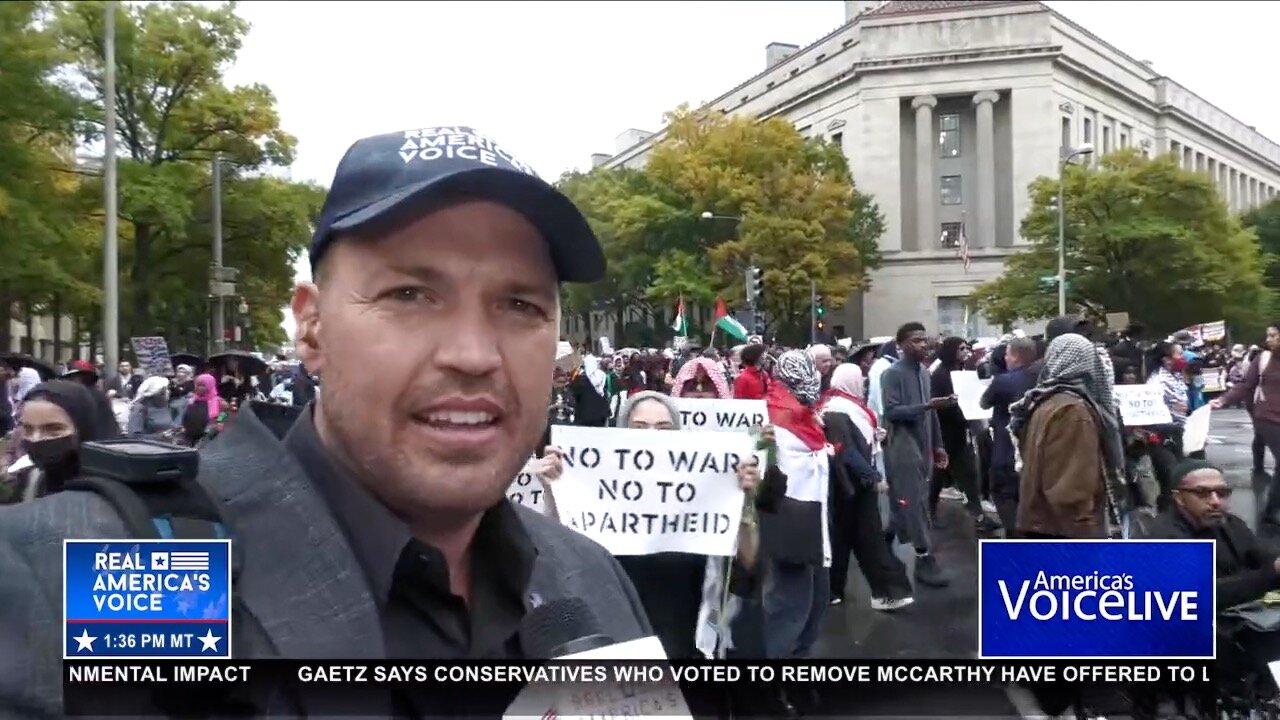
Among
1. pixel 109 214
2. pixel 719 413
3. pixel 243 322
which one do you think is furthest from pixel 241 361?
pixel 719 413

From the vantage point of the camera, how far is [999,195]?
2354 mm

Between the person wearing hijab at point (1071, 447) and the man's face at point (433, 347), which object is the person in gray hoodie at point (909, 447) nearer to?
the person wearing hijab at point (1071, 447)

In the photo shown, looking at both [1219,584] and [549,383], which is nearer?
[549,383]

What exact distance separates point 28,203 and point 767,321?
144 centimetres

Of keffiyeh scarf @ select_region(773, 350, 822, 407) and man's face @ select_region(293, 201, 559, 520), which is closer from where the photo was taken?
man's face @ select_region(293, 201, 559, 520)

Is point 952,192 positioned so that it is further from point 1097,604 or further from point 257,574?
point 257,574

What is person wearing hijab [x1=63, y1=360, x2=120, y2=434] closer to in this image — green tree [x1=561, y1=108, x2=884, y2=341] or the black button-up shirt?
the black button-up shirt

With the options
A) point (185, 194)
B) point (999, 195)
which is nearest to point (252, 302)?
point (185, 194)

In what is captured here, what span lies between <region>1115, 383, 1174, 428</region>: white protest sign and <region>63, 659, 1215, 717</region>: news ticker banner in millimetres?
4244

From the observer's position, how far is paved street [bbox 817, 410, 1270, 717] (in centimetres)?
203

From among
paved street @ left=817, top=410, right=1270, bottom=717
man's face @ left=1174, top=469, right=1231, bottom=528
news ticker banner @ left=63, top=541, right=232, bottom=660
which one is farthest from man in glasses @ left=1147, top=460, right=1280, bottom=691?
news ticker banner @ left=63, top=541, right=232, bottom=660

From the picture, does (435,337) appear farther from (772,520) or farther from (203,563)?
(772,520)

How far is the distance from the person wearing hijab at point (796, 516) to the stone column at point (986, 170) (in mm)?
1256

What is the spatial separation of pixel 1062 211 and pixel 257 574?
1.82 m
